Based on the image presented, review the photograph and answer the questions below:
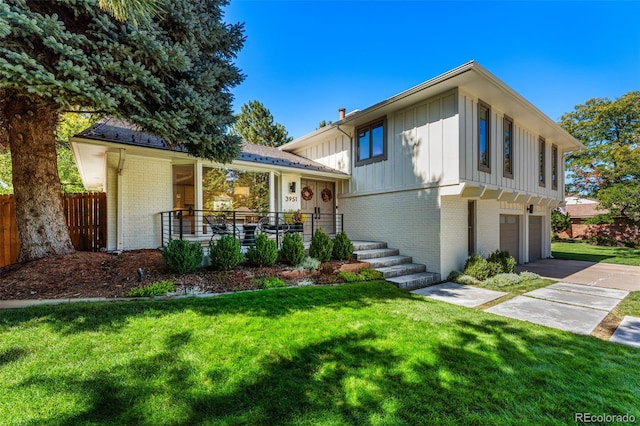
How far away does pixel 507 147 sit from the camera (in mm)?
9531

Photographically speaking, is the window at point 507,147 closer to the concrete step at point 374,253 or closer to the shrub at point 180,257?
the concrete step at point 374,253

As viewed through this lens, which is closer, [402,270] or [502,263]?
[402,270]

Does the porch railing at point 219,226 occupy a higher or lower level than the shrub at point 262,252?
higher

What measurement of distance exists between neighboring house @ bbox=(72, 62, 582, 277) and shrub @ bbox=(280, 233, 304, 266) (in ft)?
10.1

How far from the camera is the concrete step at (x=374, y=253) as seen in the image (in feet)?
26.3

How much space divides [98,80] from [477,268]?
375 inches

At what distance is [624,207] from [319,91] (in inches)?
810

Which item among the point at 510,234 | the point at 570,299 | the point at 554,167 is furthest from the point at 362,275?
the point at 554,167

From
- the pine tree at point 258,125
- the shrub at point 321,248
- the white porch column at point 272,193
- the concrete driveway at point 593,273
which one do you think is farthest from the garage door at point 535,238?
the pine tree at point 258,125

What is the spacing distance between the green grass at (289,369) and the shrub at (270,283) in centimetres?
120

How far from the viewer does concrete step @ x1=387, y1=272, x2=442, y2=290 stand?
673 centimetres

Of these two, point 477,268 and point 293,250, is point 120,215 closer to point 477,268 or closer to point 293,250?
point 293,250

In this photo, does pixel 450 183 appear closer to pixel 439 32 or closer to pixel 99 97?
pixel 439 32

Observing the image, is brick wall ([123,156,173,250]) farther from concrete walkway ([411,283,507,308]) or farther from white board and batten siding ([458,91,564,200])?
white board and batten siding ([458,91,564,200])
